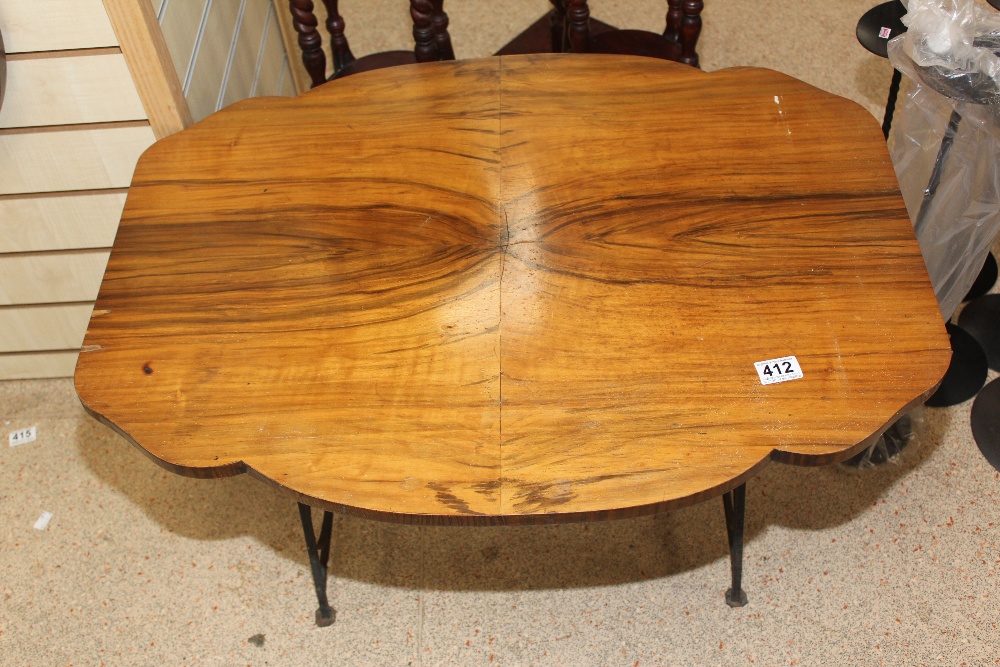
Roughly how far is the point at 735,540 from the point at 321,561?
0.79 metres

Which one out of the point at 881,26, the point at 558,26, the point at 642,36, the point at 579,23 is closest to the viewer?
the point at 881,26

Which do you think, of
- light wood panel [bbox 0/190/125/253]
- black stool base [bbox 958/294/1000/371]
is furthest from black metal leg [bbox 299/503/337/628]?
black stool base [bbox 958/294/1000/371]

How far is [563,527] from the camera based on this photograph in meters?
1.91

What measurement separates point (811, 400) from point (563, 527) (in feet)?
2.71

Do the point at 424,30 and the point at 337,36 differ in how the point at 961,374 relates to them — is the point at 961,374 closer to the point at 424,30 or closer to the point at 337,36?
the point at 424,30

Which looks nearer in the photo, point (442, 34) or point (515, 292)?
point (515, 292)

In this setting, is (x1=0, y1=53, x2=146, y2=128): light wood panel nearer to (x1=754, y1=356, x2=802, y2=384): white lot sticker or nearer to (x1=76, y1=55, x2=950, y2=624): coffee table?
(x1=76, y1=55, x2=950, y2=624): coffee table

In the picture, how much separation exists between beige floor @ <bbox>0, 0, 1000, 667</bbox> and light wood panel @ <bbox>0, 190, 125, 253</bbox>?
0.50m

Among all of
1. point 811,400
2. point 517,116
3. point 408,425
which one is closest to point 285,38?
point 517,116

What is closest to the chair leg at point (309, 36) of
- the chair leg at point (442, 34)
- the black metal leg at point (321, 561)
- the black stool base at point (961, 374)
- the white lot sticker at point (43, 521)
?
the chair leg at point (442, 34)

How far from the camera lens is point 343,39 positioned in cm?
224

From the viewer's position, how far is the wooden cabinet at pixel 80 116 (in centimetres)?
159

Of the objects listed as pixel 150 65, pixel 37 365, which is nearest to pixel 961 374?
pixel 150 65

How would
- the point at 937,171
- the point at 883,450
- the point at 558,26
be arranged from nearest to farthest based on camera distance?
the point at 937,171
the point at 883,450
the point at 558,26
